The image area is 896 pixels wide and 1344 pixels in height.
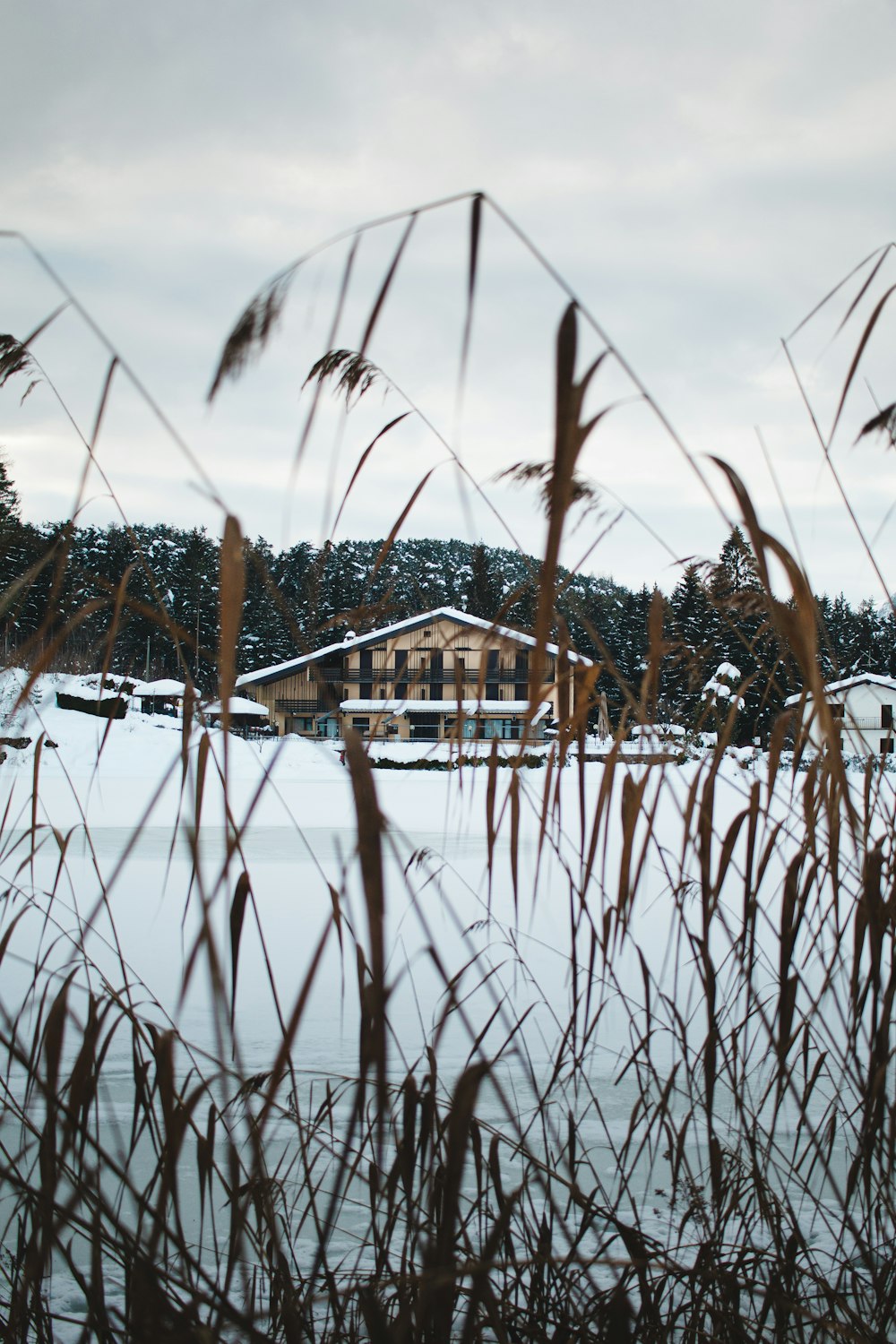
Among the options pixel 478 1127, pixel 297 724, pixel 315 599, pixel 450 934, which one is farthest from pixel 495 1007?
pixel 297 724

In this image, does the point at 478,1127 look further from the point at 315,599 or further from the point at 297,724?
the point at 297,724

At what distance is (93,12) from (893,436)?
5.21 feet

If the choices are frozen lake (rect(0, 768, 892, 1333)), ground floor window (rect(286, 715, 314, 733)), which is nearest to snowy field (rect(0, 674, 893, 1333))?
frozen lake (rect(0, 768, 892, 1333))

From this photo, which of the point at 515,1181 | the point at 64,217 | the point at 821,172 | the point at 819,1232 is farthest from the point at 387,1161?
the point at 821,172

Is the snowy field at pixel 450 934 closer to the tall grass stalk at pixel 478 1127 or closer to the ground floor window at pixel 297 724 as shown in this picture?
the tall grass stalk at pixel 478 1127

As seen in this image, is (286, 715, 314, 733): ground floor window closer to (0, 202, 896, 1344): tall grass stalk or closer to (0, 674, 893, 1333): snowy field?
(0, 674, 893, 1333): snowy field

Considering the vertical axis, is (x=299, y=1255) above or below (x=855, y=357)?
below

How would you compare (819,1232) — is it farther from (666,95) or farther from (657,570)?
(666,95)

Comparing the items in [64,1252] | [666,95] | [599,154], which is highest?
[666,95]

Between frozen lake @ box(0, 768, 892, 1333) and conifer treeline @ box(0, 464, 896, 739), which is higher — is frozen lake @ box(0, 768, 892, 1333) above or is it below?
below

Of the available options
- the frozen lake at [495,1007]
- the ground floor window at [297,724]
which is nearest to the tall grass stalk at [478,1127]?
the frozen lake at [495,1007]

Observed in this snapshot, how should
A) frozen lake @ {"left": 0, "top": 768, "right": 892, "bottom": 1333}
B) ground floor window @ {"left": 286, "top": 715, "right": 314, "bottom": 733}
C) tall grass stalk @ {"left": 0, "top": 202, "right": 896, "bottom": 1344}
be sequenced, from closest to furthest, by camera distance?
tall grass stalk @ {"left": 0, "top": 202, "right": 896, "bottom": 1344} → frozen lake @ {"left": 0, "top": 768, "right": 892, "bottom": 1333} → ground floor window @ {"left": 286, "top": 715, "right": 314, "bottom": 733}

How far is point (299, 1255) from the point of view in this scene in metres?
1.38

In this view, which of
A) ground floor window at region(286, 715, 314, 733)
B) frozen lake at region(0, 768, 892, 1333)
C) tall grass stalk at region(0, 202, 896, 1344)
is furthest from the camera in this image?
ground floor window at region(286, 715, 314, 733)
